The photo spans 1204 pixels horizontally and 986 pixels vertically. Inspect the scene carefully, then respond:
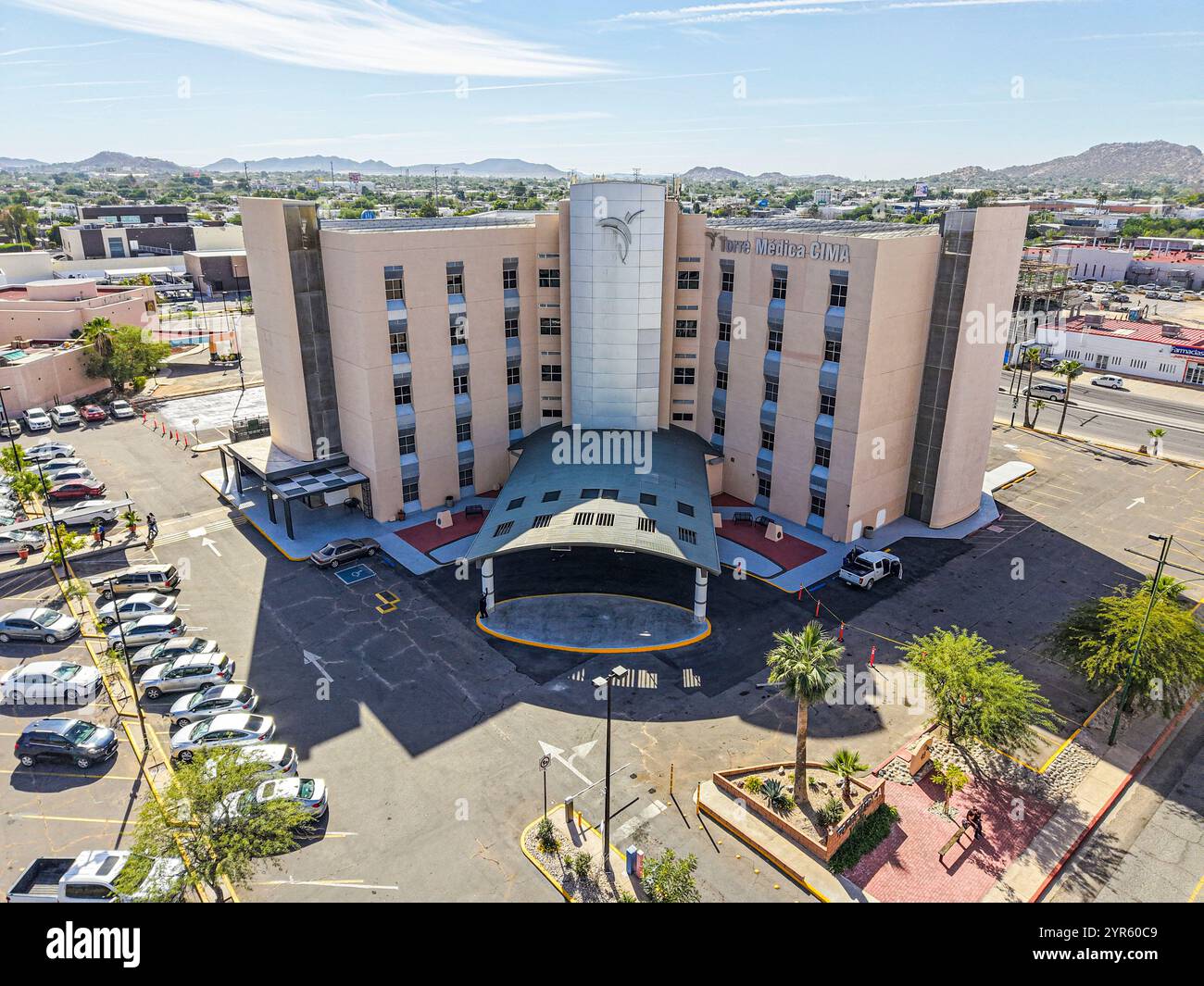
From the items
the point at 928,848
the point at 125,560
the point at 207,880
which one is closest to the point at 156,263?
the point at 125,560

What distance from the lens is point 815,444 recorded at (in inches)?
1978

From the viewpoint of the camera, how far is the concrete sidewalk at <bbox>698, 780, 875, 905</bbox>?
26.1 m

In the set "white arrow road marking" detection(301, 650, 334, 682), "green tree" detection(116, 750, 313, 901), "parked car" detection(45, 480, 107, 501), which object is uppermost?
"green tree" detection(116, 750, 313, 901)

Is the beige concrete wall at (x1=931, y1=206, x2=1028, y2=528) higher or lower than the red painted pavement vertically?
higher

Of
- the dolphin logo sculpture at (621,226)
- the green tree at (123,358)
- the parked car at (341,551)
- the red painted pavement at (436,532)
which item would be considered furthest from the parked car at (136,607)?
the green tree at (123,358)

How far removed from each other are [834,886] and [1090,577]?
30607 mm

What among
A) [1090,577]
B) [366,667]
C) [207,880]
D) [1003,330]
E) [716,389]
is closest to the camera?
[207,880]

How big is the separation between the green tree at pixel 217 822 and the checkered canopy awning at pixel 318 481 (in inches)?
1002

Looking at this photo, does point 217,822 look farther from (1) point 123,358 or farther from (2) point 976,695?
(1) point 123,358

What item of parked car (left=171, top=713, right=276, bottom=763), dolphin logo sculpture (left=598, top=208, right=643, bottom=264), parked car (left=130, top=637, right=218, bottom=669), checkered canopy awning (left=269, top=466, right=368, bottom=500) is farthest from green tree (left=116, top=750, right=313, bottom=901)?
dolphin logo sculpture (left=598, top=208, right=643, bottom=264)

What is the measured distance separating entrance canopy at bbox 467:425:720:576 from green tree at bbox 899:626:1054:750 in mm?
11138

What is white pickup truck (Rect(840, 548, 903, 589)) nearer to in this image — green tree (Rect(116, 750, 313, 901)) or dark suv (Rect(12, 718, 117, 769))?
green tree (Rect(116, 750, 313, 901))

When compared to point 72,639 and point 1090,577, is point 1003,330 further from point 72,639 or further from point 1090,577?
point 72,639
